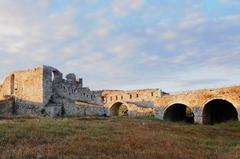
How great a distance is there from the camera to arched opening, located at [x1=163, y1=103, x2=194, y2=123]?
45981 millimetres

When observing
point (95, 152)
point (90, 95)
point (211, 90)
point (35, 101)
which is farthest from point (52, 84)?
point (95, 152)

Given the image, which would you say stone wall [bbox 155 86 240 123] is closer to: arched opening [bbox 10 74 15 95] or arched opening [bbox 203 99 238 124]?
arched opening [bbox 203 99 238 124]

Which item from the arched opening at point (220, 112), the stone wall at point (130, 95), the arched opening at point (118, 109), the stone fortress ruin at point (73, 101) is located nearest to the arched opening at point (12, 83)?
the stone fortress ruin at point (73, 101)

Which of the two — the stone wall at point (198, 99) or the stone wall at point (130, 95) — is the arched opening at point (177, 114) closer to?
the stone wall at point (198, 99)

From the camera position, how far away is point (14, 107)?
4944 centimetres

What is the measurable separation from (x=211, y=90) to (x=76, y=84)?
2250cm

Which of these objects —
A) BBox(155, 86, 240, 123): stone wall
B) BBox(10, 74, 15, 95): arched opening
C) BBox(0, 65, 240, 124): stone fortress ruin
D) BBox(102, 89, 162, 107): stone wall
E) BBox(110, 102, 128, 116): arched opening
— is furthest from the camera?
BBox(110, 102, 128, 116): arched opening

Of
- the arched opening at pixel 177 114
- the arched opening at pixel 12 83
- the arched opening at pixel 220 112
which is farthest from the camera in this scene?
the arched opening at pixel 12 83

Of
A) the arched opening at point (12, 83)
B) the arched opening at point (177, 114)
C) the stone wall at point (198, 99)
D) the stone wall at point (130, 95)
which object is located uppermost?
the arched opening at point (12, 83)

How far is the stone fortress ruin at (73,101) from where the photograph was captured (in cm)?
4175

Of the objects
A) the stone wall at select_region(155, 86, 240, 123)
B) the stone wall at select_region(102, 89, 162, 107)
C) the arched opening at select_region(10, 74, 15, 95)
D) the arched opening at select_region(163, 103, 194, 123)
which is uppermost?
the arched opening at select_region(10, 74, 15, 95)

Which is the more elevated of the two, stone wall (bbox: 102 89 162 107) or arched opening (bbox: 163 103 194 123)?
stone wall (bbox: 102 89 162 107)

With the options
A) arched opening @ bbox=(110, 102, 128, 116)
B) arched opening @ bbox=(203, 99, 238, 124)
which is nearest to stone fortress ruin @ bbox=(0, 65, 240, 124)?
arched opening @ bbox=(203, 99, 238, 124)

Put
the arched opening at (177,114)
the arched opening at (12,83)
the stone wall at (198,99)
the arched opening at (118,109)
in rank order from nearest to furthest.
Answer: the stone wall at (198,99), the arched opening at (177,114), the arched opening at (12,83), the arched opening at (118,109)
